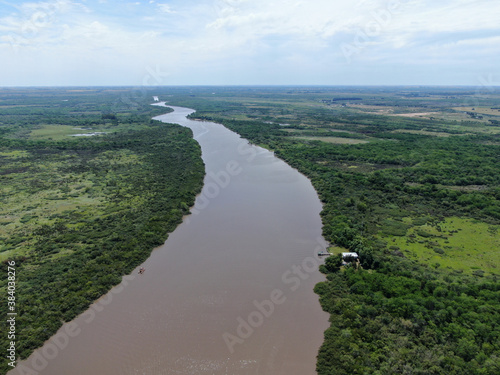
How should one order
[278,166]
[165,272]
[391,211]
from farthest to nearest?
[278,166], [391,211], [165,272]

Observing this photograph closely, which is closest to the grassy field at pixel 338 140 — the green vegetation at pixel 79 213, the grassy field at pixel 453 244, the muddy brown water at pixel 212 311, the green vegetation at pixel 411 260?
the green vegetation at pixel 411 260

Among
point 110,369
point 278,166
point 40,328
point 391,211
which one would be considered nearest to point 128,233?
point 40,328

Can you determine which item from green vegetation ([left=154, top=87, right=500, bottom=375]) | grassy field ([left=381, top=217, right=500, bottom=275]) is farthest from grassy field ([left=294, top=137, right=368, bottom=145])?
grassy field ([left=381, top=217, right=500, bottom=275])

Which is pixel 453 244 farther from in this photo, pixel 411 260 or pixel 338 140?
pixel 338 140

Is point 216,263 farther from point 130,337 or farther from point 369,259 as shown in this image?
point 369,259

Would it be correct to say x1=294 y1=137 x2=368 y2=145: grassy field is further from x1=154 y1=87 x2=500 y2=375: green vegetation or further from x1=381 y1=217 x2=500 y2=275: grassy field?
x1=381 y1=217 x2=500 y2=275: grassy field

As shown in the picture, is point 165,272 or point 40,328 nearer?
point 40,328

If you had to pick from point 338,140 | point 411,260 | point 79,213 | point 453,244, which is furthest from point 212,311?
point 338,140
